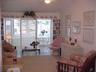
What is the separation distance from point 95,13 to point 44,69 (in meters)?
2.38

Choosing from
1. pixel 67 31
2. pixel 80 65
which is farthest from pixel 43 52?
pixel 80 65

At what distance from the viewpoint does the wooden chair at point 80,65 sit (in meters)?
5.15

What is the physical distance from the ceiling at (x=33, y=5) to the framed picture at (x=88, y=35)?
6.65ft

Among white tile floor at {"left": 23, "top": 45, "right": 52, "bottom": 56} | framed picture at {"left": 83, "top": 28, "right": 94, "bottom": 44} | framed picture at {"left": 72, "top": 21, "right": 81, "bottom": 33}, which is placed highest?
framed picture at {"left": 72, "top": 21, "right": 81, "bottom": 33}

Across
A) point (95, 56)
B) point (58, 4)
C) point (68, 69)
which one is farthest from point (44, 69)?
point (58, 4)

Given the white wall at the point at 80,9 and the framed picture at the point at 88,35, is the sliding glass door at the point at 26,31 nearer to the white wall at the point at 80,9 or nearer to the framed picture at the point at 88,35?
the white wall at the point at 80,9

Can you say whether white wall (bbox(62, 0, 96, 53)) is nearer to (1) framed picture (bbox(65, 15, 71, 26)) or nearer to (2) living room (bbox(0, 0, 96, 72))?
(2) living room (bbox(0, 0, 96, 72))

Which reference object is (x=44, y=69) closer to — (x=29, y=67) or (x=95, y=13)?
(x=29, y=67)

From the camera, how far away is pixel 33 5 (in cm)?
892

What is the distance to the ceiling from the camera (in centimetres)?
848

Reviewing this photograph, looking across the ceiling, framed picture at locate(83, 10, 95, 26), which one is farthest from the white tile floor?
framed picture at locate(83, 10, 95, 26)

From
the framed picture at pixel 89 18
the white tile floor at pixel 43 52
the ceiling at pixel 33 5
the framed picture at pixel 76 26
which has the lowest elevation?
the white tile floor at pixel 43 52

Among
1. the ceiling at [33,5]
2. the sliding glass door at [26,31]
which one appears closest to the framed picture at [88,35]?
the ceiling at [33,5]

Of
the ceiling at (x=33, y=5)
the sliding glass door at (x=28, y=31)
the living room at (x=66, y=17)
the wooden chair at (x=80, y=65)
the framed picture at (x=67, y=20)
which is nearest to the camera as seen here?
the wooden chair at (x=80, y=65)
